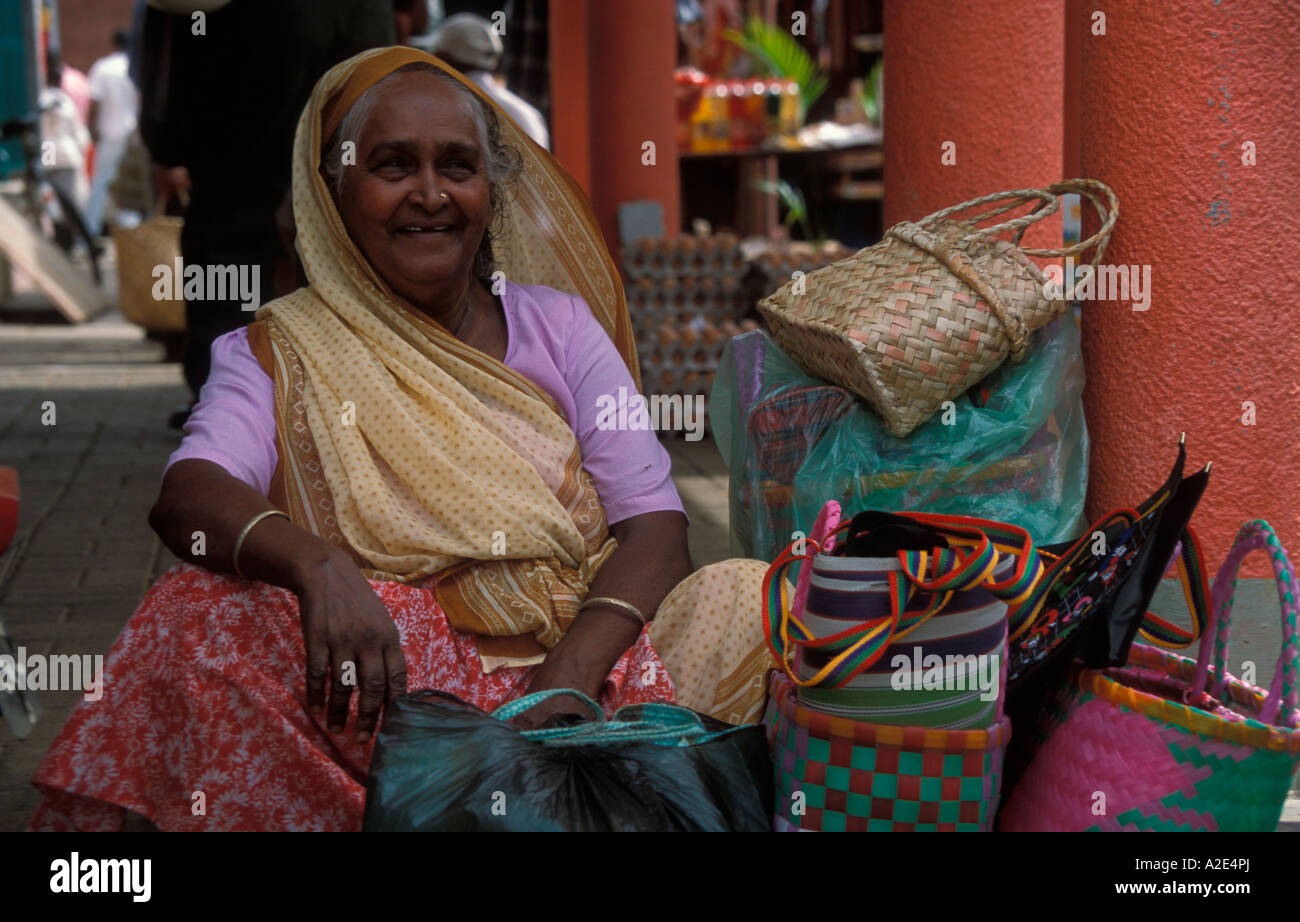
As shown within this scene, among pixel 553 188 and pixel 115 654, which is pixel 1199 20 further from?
pixel 115 654

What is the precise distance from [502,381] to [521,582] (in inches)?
13.0

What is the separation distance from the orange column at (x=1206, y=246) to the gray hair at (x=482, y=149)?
1.08 meters

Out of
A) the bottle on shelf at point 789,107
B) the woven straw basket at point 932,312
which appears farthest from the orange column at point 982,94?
the bottle on shelf at point 789,107

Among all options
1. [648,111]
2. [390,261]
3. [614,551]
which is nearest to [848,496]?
[614,551]

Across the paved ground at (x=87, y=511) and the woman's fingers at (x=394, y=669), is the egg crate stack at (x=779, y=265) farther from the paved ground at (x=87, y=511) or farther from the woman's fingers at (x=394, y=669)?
the woman's fingers at (x=394, y=669)

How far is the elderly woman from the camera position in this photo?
214 centimetres

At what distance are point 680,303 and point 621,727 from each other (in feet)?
15.8

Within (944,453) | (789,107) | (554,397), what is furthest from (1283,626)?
(789,107)

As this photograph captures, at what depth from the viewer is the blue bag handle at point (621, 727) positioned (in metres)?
2.02

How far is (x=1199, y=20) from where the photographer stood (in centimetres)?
266

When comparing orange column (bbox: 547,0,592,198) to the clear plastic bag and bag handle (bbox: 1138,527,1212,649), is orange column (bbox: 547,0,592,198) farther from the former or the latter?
bag handle (bbox: 1138,527,1212,649)

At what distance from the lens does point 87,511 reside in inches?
203
